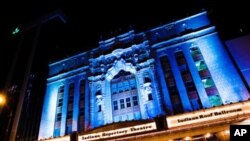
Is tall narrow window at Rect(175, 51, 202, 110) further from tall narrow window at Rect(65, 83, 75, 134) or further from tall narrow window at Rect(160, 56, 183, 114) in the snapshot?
tall narrow window at Rect(65, 83, 75, 134)

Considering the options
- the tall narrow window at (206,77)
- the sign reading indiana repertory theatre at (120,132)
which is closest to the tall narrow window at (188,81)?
the tall narrow window at (206,77)

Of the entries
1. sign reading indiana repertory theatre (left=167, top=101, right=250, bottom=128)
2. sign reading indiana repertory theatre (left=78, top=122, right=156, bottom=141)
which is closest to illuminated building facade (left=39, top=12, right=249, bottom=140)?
sign reading indiana repertory theatre (left=78, top=122, right=156, bottom=141)

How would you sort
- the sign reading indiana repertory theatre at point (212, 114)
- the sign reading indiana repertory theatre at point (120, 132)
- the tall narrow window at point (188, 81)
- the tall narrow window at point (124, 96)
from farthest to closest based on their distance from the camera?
the tall narrow window at point (124, 96) < the tall narrow window at point (188, 81) < the sign reading indiana repertory theatre at point (120, 132) < the sign reading indiana repertory theatre at point (212, 114)

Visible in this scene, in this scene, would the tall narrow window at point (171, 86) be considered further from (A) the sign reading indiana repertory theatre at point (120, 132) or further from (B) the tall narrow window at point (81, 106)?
(B) the tall narrow window at point (81, 106)

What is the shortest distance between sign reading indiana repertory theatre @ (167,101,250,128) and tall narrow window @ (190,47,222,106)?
184 inches

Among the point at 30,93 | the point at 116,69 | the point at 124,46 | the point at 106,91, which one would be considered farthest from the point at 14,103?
the point at 124,46

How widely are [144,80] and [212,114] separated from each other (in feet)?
29.9

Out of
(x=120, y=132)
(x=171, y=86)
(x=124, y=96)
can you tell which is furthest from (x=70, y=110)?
(x=171, y=86)

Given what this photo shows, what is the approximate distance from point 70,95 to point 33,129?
7.91 metres

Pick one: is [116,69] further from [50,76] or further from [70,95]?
[50,76]

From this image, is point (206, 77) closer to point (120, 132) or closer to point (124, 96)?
point (124, 96)

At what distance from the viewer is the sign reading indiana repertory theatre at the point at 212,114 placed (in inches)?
582

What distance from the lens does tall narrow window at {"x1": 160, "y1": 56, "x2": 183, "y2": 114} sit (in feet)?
68.4

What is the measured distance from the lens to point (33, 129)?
28.5m
